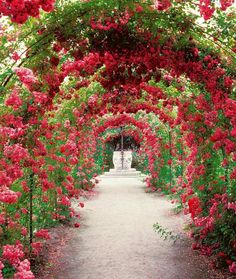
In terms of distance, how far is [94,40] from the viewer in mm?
5691

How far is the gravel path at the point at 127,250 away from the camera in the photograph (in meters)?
6.00

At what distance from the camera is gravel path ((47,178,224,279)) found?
6.00 m

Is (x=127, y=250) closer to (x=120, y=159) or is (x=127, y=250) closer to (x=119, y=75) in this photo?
(x=119, y=75)

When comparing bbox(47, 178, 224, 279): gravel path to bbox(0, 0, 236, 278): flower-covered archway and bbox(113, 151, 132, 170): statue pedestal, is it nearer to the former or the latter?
bbox(0, 0, 236, 278): flower-covered archway

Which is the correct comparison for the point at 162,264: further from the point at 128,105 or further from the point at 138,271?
the point at 128,105

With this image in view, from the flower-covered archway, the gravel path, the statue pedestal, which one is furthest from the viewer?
the statue pedestal

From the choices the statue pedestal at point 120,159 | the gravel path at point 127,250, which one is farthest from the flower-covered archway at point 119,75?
the statue pedestal at point 120,159

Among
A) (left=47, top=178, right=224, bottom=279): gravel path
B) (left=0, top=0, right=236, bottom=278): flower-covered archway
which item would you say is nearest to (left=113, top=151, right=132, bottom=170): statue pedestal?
(left=47, top=178, right=224, bottom=279): gravel path

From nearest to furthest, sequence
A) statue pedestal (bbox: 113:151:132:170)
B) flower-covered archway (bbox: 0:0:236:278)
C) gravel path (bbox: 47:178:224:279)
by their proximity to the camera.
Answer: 1. flower-covered archway (bbox: 0:0:236:278)
2. gravel path (bbox: 47:178:224:279)
3. statue pedestal (bbox: 113:151:132:170)

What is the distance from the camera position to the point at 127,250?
732 cm

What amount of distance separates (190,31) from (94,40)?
1.18 m

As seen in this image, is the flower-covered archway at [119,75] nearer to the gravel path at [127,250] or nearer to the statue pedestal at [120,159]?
the gravel path at [127,250]

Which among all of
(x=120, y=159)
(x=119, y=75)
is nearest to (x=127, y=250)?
(x=119, y=75)

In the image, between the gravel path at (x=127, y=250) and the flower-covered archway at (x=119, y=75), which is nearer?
the flower-covered archway at (x=119, y=75)
